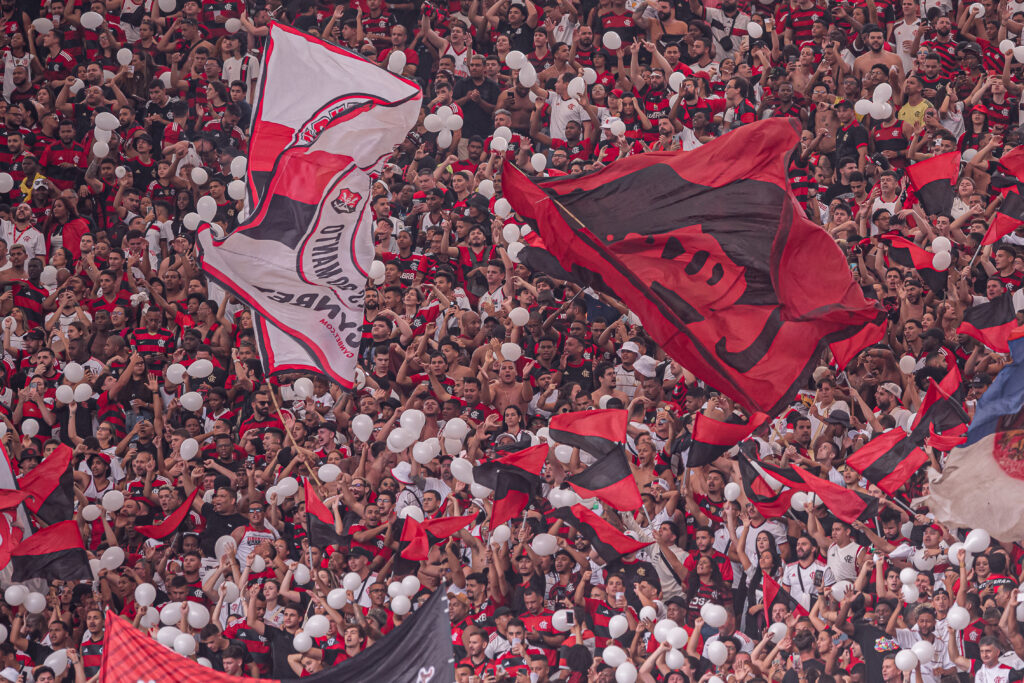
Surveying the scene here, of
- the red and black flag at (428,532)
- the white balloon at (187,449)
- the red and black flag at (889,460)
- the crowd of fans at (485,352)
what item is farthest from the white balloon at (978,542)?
the white balloon at (187,449)

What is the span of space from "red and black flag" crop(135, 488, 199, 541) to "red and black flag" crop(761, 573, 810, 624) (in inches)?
167

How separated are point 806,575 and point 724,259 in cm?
271

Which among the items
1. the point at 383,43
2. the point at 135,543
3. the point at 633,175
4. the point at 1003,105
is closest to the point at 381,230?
the point at 383,43

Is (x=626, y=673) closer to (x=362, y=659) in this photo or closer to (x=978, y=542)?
(x=978, y=542)

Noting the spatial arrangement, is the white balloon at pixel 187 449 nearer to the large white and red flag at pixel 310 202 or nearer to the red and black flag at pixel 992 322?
the large white and red flag at pixel 310 202

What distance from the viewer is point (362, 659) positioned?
27.3 ft

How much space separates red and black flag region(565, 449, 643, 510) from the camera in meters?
10.8

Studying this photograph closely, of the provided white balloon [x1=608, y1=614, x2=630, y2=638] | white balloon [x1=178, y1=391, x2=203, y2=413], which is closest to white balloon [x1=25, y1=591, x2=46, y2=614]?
white balloon [x1=178, y1=391, x2=203, y2=413]

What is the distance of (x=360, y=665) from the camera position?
8312 millimetres

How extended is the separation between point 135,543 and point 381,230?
330 centimetres

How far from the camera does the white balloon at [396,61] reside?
47.1 feet

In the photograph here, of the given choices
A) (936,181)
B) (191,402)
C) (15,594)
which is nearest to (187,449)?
(191,402)

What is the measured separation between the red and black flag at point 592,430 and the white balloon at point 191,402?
3034 mm

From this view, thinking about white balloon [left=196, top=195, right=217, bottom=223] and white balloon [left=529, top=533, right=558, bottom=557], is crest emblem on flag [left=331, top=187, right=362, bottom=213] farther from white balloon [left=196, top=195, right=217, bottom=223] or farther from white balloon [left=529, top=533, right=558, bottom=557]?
white balloon [left=196, top=195, right=217, bottom=223]
